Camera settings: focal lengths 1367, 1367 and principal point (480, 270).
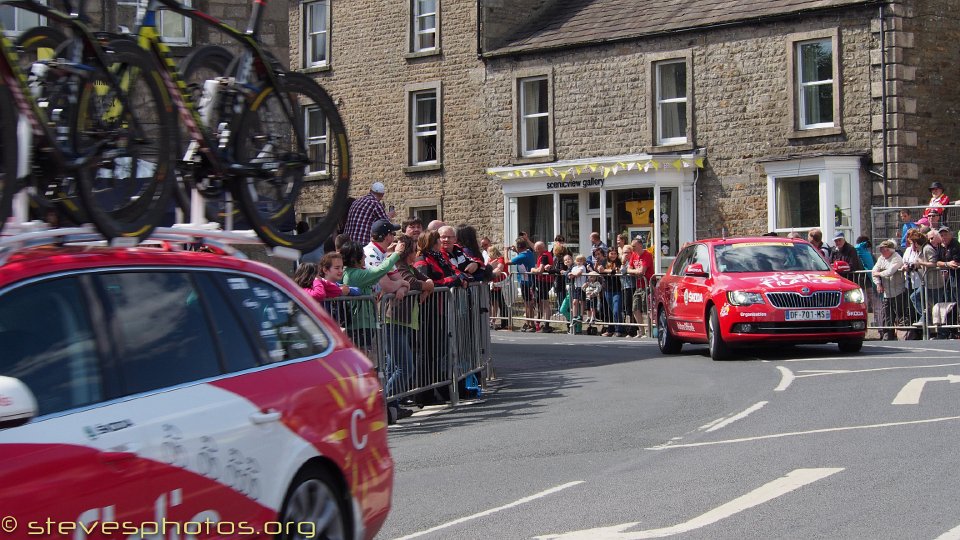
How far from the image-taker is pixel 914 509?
8.10 m

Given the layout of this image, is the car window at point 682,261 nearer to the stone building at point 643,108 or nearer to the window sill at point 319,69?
the stone building at point 643,108

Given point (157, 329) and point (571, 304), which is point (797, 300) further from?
point (157, 329)

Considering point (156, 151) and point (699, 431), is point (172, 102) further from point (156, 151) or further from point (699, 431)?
point (699, 431)

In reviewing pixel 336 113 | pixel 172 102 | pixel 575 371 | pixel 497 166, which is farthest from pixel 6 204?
pixel 497 166

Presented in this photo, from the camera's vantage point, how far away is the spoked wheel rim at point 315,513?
227 inches

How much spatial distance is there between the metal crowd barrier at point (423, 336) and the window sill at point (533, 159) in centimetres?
2094

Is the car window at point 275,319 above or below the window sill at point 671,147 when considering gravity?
below

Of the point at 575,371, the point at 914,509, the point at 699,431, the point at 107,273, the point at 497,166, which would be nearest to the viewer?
the point at 107,273

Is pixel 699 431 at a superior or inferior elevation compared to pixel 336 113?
inferior

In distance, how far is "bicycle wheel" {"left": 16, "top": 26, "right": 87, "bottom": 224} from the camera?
591 centimetres

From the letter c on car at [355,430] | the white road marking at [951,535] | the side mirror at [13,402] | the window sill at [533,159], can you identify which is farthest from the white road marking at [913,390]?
the window sill at [533,159]

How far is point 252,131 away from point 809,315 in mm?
12526

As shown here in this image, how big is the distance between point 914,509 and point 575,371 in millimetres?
10647

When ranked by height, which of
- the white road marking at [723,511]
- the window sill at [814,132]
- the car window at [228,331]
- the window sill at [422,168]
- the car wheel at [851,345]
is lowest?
the white road marking at [723,511]
